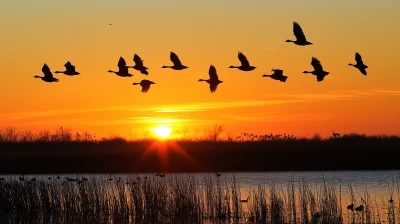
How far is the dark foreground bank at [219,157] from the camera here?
55.3 metres

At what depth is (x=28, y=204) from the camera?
92.6 feet

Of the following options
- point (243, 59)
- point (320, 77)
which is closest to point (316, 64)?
point (320, 77)

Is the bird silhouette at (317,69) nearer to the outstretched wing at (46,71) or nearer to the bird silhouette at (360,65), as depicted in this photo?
the bird silhouette at (360,65)

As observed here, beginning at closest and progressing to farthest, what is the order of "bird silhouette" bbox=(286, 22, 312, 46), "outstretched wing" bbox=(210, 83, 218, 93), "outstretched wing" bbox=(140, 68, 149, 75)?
"bird silhouette" bbox=(286, 22, 312, 46)
"outstretched wing" bbox=(210, 83, 218, 93)
"outstretched wing" bbox=(140, 68, 149, 75)

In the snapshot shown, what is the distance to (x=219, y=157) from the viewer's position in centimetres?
5762

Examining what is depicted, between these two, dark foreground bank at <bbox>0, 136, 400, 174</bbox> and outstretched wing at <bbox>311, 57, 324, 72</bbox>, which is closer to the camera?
outstretched wing at <bbox>311, 57, 324, 72</bbox>

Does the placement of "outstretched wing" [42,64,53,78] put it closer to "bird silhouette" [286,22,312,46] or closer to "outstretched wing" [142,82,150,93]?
"outstretched wing" [142,82,150,93]

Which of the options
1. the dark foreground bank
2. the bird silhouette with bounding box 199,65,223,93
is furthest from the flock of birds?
the dark foreground bank

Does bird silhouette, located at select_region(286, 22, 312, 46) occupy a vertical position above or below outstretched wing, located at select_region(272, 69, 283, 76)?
above

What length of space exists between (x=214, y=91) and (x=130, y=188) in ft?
19.7

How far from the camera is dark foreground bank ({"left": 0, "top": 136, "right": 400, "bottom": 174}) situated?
181 ft

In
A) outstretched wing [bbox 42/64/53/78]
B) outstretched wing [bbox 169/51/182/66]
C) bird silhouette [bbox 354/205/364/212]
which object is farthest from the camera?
bird silhouette [bbox 354/205/364/212]

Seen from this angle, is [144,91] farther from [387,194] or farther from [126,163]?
[126,163]

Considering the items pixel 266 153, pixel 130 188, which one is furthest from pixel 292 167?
pixel 130 188
